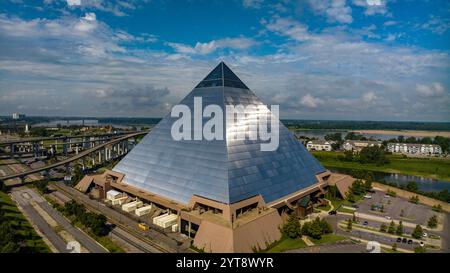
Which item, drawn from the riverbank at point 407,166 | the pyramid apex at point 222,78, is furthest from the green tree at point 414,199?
the pyramid apex at point 222,78

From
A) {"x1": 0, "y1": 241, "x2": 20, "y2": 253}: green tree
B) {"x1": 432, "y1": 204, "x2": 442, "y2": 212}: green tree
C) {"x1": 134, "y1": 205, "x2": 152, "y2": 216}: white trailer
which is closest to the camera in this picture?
{"x1": 0, "y1": 241, "x2": 20, "y2": 253}: green tree

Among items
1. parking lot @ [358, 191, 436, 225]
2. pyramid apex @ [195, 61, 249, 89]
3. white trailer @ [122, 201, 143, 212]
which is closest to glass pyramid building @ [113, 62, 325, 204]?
pyramid apex @ [195, 61, 249, 89]

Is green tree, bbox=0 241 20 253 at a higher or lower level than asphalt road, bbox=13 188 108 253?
higher

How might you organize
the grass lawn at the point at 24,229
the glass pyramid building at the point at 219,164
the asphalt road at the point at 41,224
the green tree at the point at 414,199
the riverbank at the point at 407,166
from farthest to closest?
the riverbank at the point at 407,166, the green tree at the point at 414,199, the glass pyramid building at the point at 219,164, the asphalt road at the point at 41,224, the grass lawn at the point at 24,229

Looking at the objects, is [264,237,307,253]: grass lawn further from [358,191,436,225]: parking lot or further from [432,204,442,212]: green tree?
[432,204,442,212]: green tree

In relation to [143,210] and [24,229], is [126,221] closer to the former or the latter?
[143,210]

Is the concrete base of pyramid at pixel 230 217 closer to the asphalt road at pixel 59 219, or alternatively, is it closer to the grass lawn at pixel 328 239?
the grass lawn at pixel 328 239
